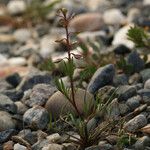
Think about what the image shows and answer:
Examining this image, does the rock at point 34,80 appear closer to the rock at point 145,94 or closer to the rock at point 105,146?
the rock at point 145,94

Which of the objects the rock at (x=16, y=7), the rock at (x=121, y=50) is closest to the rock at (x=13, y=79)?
the rock at (x=121, y=50)

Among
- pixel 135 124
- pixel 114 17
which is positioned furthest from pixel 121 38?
pixel 135 124

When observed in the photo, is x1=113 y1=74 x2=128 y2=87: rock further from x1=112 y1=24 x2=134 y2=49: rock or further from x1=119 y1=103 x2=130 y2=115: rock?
x1=112 y1=24 x2=134 y2=49: rock

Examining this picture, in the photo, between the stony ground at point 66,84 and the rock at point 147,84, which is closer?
the stony ground at point 66,84

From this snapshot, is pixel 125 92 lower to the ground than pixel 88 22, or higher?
lower

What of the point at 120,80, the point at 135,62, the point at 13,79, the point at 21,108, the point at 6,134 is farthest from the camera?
the point at 13,79

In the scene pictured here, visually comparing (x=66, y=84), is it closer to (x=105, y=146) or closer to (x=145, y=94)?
(x=145, y=94)

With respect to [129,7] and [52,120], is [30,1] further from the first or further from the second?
[52,120]
